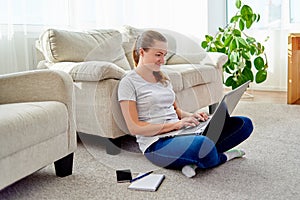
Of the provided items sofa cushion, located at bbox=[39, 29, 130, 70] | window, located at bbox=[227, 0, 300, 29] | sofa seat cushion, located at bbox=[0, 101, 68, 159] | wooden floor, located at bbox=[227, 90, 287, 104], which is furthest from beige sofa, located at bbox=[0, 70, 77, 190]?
window, located at bbox=[227, 0, 300, 29]

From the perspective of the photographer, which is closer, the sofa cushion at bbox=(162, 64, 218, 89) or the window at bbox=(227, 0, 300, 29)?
the sofa cushion at bbox=(162, 64, 218, 89)

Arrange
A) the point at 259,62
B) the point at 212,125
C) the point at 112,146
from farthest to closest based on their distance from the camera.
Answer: the point at 259,62, the point at 112,146, the point at 212,125

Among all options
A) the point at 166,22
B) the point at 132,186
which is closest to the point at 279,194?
the point at 132,186

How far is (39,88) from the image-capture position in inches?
68.4

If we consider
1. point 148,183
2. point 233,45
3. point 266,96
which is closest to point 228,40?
point 233,45

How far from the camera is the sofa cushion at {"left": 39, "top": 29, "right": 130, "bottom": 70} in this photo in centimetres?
227

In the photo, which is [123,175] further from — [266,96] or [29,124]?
[266,96]

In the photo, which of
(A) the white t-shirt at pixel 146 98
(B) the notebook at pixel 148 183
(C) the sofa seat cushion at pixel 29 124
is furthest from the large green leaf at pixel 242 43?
(C) the sofa seat cushion at pixel 29 124

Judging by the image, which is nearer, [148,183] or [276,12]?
[148,183]

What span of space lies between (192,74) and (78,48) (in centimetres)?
75

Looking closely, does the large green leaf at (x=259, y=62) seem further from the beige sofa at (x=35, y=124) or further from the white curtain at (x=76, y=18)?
the beige sofa at (x=35, y=124)

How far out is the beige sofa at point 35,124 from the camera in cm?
140

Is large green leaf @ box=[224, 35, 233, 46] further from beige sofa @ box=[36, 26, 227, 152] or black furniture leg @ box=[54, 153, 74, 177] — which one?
black furniture leg @ box=[54, 153, 74, 177]

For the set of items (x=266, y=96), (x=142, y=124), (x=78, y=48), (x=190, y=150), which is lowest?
(x=266, y=96)
